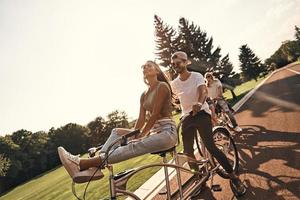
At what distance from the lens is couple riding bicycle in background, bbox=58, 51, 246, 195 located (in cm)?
340

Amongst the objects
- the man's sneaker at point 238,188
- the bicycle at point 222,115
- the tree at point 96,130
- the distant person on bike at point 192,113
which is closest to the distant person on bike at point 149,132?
the distant person on bike at point 192,113

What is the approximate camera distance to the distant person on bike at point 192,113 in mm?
5211

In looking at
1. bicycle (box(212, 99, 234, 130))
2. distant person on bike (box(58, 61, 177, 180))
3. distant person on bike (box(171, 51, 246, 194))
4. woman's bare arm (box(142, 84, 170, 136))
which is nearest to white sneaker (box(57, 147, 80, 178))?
distant person on bike (box(58, 61, 177, 180))

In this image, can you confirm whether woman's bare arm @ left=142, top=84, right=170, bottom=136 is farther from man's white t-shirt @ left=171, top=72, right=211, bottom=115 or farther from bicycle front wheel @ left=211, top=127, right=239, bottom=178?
bicycle front wheel @ left=211, top=127, right=239, bottom=178

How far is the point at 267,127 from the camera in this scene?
10.9m

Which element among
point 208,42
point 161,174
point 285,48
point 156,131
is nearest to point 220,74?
point 208,42

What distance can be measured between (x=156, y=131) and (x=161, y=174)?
13.3ft

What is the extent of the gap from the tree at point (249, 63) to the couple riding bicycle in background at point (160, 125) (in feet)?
288

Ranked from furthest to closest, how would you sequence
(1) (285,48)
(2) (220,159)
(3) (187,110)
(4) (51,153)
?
(1) (285,48)
(4) (51,153)
(3) (187,110)
(2) (220,159)

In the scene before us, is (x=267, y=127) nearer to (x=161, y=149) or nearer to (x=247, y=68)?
(x=161, y=149)

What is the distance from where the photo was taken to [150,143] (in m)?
3.81

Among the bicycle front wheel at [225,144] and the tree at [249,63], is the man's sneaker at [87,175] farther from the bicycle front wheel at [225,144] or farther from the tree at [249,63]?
the tree at [249,63]

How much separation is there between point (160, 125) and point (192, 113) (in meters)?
1.28

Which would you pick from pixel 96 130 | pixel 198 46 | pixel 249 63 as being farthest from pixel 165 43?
pixel 249 63
